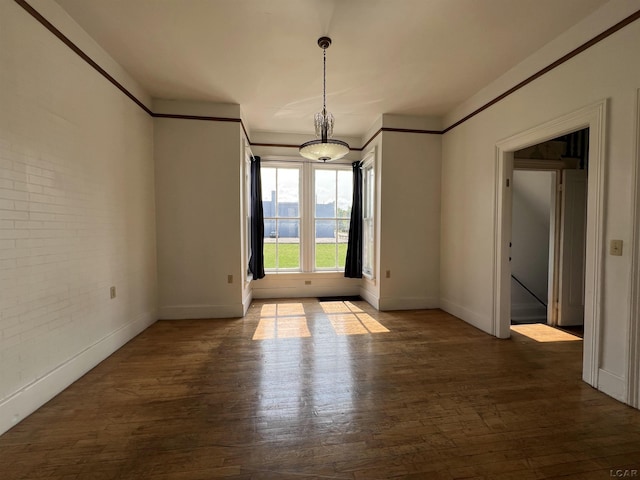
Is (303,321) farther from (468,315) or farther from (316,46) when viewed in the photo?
(316,46)

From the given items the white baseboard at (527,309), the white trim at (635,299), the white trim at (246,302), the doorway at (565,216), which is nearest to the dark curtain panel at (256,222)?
the white trim at (246,302)

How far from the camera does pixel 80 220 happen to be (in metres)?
2.42

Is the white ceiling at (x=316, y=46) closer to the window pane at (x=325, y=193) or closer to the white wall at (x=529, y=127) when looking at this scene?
the white wall at (x=529, y=127)

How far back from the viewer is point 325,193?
17.1 ft

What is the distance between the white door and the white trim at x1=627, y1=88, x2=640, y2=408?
2.04 meters

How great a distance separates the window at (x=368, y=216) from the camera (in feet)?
15.3

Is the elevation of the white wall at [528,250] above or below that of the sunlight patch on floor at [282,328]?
above

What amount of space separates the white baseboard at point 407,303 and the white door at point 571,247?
160cm

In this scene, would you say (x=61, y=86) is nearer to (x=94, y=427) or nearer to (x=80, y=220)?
(x=80, y=220)

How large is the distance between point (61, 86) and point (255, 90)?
73.8 inches

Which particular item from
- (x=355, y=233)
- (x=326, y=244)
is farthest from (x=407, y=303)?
(x=326, y=244)

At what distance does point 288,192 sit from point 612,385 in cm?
456

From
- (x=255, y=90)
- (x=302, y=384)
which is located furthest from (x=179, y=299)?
(x=255, y=90)

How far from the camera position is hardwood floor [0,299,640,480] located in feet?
4.83
